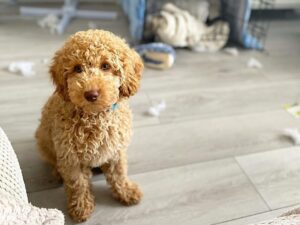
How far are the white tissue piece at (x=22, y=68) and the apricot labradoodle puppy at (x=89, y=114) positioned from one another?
753 mm

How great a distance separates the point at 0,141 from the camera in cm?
84

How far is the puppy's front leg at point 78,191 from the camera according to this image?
1083 millimetres

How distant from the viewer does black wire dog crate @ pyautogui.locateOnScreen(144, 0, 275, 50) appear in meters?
2.22

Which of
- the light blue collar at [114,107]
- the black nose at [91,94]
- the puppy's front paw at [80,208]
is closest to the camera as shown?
the black nose at [91,94]

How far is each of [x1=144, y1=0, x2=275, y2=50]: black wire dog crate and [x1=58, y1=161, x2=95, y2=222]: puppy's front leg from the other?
1.34 m

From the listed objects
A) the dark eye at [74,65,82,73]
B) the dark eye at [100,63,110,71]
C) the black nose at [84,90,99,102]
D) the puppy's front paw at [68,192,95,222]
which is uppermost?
the dark eye at [100,63,110,71]

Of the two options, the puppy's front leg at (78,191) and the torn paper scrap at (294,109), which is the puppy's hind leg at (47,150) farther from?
the torn paper scrap at (294,109)

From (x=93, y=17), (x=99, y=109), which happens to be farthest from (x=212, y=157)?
(x=93, y=17)

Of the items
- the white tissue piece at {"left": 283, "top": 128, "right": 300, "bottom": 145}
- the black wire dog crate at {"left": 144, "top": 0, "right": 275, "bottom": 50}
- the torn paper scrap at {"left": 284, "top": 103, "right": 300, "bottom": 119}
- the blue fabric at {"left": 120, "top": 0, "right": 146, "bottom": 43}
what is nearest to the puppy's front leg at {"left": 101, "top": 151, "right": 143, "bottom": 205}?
the white tissue piece at {"left": 283, "top": 128, "right": 300, "bottom": 145}

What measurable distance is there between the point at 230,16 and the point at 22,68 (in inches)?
54.1

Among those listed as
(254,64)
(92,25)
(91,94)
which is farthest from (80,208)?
(92,25)

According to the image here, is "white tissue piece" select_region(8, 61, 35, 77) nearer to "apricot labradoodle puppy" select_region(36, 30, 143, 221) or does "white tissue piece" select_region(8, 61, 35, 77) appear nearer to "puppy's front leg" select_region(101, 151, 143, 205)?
"apricot labradoodle puppy" select_region(36, 30, 143, 221)

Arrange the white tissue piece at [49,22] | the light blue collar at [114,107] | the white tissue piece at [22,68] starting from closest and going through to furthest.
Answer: the light blue collar at [114,107] < the white tissue piece at [22,68] < the white tissue piece at [49,22]

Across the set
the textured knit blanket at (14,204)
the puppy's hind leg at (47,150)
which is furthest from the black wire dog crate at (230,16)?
the textured knit blanket at (14,204)
